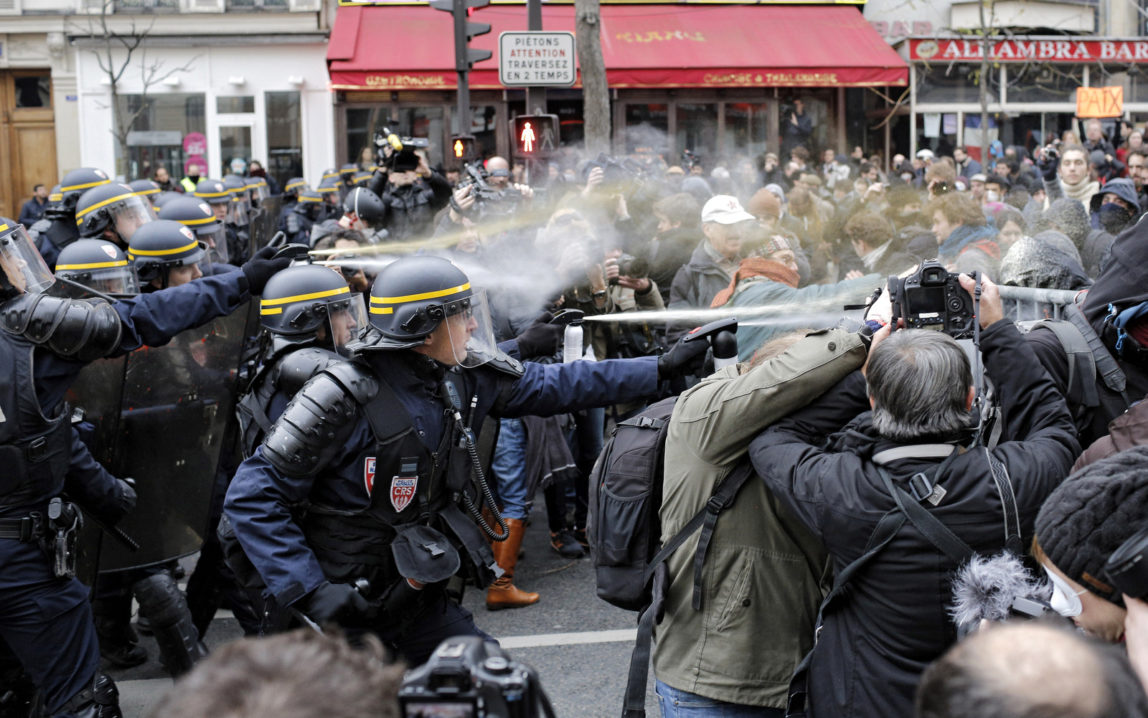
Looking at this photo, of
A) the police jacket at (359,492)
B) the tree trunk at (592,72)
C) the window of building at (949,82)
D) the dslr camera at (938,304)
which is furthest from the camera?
the window of building at (949,82)

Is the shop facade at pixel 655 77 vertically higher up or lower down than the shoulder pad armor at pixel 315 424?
higher up

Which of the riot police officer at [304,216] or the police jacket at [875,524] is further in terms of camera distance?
the riot police officer at [304,216]

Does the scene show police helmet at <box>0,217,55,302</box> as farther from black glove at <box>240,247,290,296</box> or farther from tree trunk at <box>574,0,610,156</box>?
tree trunk at <box>574,0,610,156</box>

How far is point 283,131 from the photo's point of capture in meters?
22.3

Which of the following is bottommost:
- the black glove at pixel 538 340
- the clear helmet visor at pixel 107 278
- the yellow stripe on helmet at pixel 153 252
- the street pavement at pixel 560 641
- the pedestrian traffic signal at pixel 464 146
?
the street pavement at pixel 560 641

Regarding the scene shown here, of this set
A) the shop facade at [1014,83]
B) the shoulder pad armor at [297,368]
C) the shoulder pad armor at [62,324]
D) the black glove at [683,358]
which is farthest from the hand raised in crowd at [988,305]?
the shop facade at [1014,83]

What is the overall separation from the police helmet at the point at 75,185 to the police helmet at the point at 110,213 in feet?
2.14

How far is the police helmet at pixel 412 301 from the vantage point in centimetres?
324

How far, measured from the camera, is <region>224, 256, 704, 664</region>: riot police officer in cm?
306

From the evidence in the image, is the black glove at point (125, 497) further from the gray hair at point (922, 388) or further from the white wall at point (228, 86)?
the white wall at point (228, 86)

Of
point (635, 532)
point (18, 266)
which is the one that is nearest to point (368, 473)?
point (635, 532)

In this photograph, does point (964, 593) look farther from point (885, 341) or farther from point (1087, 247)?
point (1087, 247)

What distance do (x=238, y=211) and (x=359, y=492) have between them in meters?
8.61

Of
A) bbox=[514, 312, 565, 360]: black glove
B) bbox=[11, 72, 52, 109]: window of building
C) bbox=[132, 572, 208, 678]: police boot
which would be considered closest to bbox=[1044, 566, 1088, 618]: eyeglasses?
bbox=[514, 312, 565, 360]: black glove
